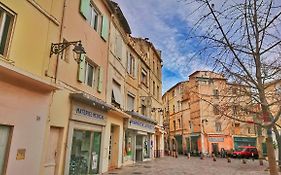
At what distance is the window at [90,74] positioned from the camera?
10438 millimetres

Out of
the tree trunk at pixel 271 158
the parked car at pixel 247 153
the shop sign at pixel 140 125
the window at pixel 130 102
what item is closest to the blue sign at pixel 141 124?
the shop sign at pixel 140 125

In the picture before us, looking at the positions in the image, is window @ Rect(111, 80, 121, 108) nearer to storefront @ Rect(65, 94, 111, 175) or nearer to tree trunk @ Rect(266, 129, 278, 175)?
storefront @ Rect(65, 94, 111, 175)

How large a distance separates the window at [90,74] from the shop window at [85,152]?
2.28 m

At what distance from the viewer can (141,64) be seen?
19.7 m

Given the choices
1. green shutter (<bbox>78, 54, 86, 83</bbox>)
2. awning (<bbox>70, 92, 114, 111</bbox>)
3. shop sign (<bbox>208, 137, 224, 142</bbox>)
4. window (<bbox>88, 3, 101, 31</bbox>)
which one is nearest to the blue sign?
awning (<bbox>70, 92, 114, 111</bbox>)

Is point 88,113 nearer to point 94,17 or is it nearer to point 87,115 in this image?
point 87,115

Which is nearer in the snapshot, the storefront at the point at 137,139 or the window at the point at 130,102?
the storefront at the point at 137,139

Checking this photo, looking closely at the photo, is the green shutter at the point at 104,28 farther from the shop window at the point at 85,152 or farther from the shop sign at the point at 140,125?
the shop sign at the point at 140,125

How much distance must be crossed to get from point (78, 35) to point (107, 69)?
3.20 meters

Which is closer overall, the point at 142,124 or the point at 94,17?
the point at 94,17

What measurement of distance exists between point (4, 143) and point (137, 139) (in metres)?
12.5

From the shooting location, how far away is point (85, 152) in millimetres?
9906

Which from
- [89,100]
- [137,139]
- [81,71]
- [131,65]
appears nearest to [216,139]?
[137,139]

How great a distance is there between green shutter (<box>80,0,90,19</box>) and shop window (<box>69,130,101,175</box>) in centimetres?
500
